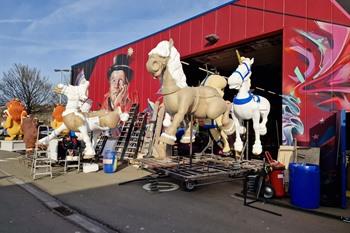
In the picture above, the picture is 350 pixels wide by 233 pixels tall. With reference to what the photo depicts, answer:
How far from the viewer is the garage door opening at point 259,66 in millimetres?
10986

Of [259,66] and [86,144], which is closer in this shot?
[86,144]

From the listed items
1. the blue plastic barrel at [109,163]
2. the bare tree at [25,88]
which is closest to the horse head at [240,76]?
the blue plastic barrel at [109,163]

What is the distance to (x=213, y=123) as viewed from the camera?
9078 mm

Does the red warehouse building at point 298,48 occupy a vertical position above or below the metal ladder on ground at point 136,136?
above

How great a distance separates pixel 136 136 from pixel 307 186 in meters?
8.53

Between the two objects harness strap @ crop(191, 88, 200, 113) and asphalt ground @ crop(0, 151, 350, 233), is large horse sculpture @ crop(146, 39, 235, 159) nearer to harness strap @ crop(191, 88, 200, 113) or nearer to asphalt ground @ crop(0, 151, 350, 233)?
harness strap @ crop(191, 88, 200, 113)

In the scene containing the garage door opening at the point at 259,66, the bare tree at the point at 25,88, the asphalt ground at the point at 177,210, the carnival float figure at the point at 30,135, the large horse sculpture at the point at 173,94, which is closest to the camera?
the asphalt ground at the point at 177,210

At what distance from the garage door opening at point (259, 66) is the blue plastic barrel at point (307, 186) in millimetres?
3610

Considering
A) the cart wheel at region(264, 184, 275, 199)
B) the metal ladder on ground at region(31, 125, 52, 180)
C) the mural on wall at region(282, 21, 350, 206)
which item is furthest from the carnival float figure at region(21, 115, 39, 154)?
the mural on wall at region(282, 21, 350, 206)

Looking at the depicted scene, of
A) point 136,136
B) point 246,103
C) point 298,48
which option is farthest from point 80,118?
point 298,48

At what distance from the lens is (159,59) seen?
6.72m

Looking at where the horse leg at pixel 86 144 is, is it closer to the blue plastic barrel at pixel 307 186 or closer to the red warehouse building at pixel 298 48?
the red warehouse building at pixel 298 48

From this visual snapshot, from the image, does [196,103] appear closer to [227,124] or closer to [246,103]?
[246,103]

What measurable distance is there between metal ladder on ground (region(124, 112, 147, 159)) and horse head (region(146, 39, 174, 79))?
Result: 271 inches
